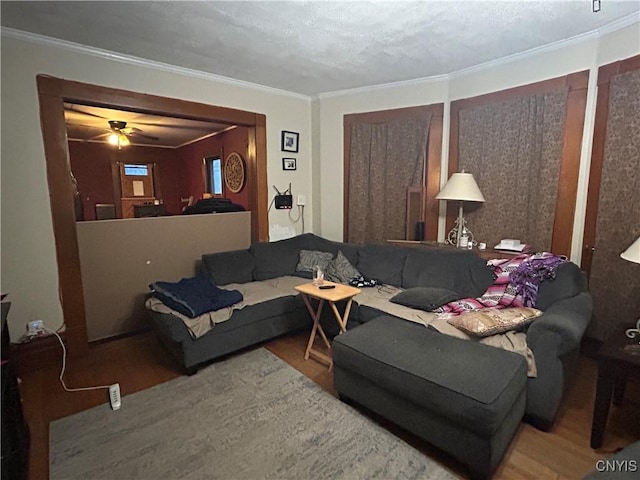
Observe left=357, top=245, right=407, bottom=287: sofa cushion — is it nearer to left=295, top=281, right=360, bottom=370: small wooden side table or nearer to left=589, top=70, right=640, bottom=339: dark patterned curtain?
left=295, top=281, right=360, bottom=370: small wooden side table

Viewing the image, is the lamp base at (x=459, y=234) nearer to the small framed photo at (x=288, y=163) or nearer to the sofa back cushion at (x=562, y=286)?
the sofa back cushion at (x=562, y=286)

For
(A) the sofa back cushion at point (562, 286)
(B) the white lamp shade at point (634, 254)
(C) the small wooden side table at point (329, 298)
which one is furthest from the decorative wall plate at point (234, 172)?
(B) the white lamp shade at point (634, 254)

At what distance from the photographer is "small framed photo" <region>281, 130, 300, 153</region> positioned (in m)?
4.10

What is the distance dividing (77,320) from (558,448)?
139 inches

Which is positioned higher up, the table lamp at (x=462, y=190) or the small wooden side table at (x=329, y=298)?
the table lamp at (x=462, y=190)

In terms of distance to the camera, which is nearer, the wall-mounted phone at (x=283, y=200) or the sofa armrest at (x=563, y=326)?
the sofa armrest at (x=563, y=326)

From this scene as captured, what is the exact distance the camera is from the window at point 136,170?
7377 millimetres

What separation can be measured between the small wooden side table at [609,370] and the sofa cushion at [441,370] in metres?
0.36

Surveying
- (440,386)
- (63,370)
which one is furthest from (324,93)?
(63,370)

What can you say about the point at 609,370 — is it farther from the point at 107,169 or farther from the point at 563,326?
the point at 107,169

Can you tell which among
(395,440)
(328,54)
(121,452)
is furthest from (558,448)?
(328,54)

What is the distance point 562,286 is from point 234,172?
4.31 meters

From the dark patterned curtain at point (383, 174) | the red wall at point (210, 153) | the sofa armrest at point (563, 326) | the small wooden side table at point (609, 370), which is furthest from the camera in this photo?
the red wall at point (210, 153)

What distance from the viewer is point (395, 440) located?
1.90m
